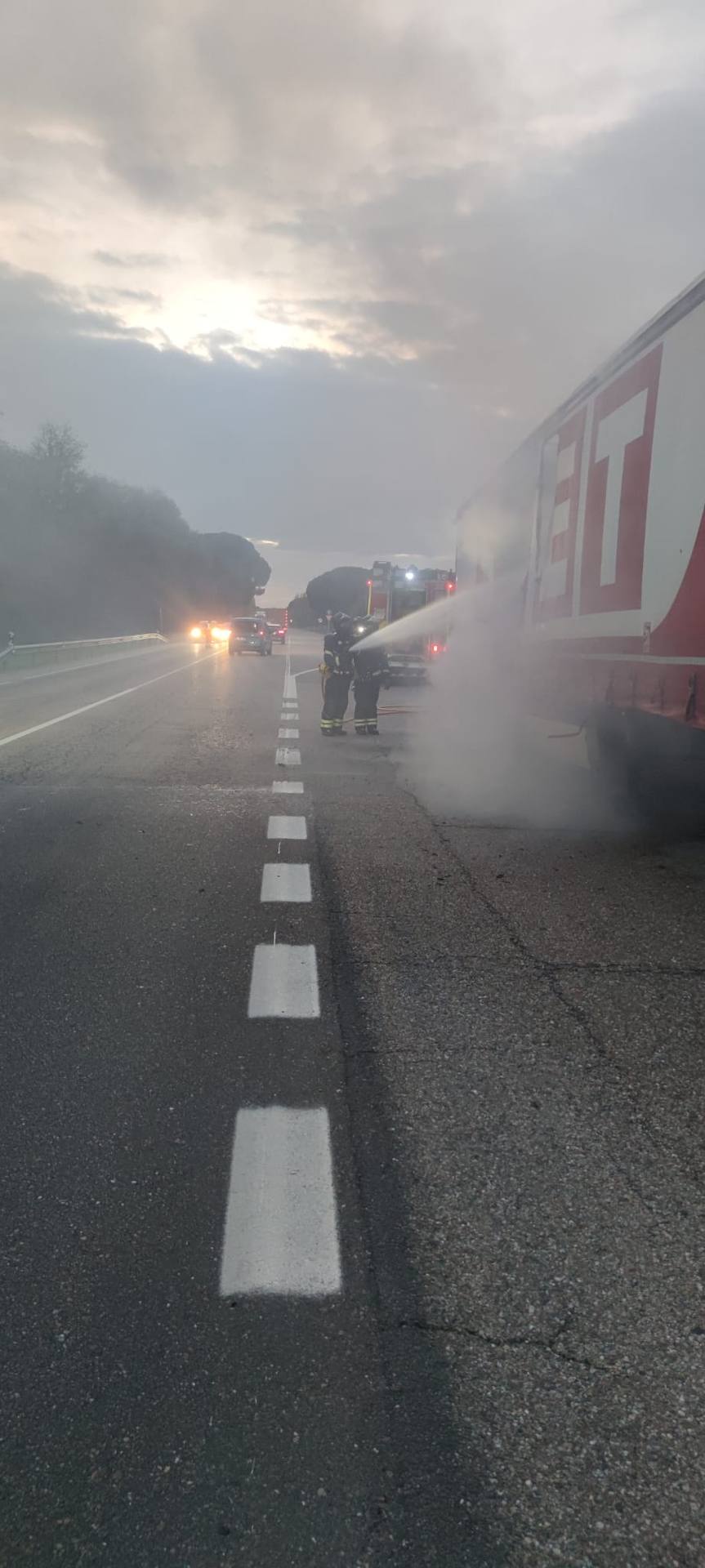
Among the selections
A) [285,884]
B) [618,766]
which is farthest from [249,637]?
[285,884]

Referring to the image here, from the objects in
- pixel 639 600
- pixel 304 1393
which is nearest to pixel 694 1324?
pixel 304 1393

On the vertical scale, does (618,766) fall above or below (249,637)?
above

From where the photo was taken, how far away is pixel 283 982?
4402 mm

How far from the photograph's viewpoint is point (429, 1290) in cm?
241

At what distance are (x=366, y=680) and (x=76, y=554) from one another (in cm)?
6572

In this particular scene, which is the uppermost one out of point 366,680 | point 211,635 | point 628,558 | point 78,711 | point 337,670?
point 628,558

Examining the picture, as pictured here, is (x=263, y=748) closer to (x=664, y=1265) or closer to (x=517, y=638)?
(x=517, y=638)

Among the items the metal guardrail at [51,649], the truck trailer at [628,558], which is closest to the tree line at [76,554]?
the metal guardrail at [51,649]

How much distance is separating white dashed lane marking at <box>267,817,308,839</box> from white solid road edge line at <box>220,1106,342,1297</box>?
422cm

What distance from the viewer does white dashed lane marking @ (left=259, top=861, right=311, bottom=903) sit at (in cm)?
577

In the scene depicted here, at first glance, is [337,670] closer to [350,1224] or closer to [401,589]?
[350,1224]

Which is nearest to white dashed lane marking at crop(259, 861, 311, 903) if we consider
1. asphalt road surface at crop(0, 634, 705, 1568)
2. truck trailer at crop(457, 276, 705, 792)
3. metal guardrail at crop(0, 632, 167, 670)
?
asphalt road surface at crop(0, 634, 705, 1568)

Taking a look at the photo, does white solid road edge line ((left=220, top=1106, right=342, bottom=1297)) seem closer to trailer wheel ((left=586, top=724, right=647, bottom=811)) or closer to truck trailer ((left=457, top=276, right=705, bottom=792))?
truck trailer ((left=457, top=276, right=705, bottom=792))

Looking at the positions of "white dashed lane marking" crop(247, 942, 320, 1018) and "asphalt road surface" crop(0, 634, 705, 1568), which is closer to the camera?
"asphalt road surface" crop(0, 634, 705, 1568)
